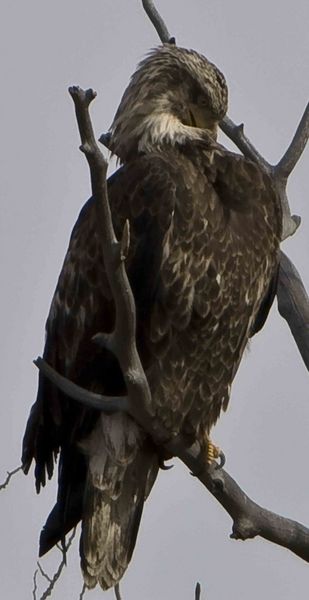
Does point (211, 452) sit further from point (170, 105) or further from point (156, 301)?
point (170, 105)

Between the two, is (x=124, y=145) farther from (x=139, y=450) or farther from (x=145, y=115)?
(x=139, y=450)

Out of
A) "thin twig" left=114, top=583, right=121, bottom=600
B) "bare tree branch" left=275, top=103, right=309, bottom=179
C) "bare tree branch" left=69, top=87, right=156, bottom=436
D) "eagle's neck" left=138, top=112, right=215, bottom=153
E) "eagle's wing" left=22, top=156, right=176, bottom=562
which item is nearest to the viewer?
"bare tree branch" left=69, top=87, right=156, bottom=436

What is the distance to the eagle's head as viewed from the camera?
19.0 feet

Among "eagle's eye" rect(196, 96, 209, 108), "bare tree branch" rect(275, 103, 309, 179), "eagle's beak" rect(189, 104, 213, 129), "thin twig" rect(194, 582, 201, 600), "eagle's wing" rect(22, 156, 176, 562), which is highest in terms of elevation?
"eagle's eye" rect(196, 96, 209, 108)

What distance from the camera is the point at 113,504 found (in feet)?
19.2

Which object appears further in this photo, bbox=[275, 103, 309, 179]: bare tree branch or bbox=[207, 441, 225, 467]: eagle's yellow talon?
bbox=[275, 103, 309, 179]: bare tree branch

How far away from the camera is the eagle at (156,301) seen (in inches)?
211

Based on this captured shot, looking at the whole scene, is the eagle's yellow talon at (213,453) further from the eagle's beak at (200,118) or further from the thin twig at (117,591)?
the eagle's beak at (200,118)

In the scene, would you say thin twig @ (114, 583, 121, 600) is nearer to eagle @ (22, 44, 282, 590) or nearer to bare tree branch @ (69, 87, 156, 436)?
eagle @ (22, 44, 282, 590)

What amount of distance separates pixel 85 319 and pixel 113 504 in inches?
30.7

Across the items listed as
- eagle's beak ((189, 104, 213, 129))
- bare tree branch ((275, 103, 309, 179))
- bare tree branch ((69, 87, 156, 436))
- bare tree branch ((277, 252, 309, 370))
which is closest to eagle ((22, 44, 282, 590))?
eagle's beak ((189, 104, 213, 129))

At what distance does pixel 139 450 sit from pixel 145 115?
4.29ft

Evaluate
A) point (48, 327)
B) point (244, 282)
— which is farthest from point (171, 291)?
point (48, 327)

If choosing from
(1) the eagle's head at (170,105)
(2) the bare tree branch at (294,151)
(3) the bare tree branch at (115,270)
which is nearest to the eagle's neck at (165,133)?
(1) the eagle's head at (170,105)
